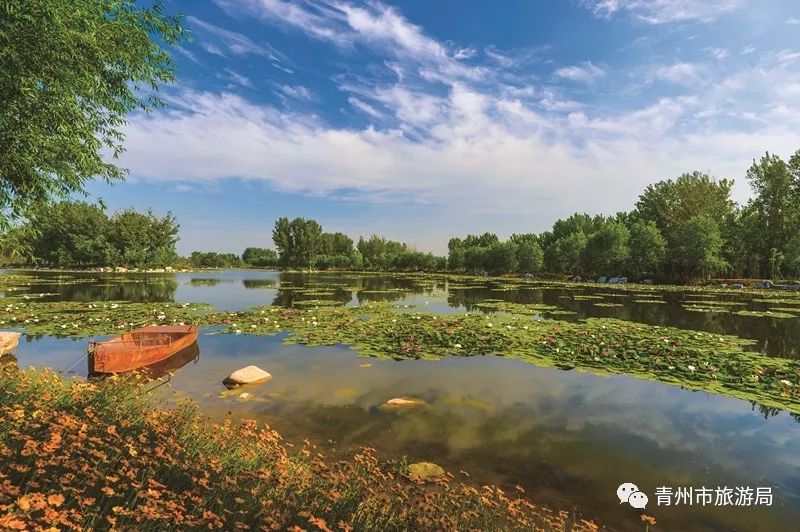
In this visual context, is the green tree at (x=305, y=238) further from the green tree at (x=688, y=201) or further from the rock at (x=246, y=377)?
the rock at (x=246, y=377)

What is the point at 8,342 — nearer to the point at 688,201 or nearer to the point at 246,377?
the point at 246,377

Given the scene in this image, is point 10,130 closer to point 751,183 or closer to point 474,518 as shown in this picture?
point 474,518

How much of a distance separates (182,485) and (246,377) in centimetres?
820

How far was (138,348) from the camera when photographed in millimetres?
14414

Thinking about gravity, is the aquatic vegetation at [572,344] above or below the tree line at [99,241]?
below

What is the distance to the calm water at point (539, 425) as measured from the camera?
7.56 metres

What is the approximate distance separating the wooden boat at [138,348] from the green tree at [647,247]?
74727 millimetres

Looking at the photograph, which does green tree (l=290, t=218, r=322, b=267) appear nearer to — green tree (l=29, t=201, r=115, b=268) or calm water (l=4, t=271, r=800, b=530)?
green tree (l=29, t=201, r=115, b=268)

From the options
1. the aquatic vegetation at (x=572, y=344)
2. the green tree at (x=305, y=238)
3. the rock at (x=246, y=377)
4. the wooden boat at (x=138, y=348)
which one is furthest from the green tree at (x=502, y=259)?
the rock at (x=246, y=377)

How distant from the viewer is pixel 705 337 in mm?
19438

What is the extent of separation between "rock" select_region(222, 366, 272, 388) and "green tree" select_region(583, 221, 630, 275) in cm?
7585

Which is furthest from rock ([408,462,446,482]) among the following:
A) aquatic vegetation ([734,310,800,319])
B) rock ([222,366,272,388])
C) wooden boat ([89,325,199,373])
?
aquatic vegetation ([734,310,800,319])

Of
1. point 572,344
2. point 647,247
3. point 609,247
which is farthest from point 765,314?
point 609,247

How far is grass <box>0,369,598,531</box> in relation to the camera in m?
4.18
